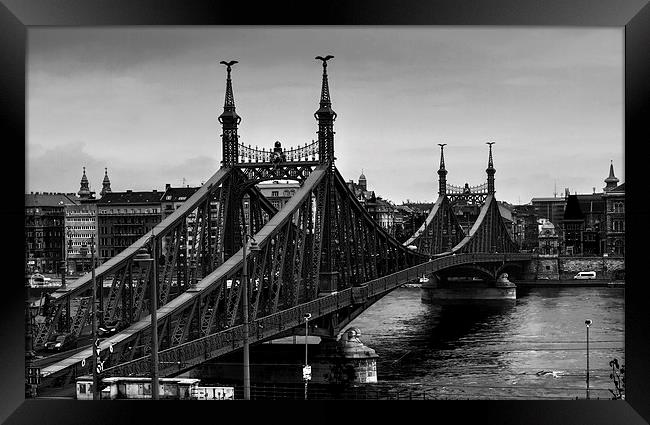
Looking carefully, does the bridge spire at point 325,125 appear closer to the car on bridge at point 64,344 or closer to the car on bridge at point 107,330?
the car on bridge at point 107,330

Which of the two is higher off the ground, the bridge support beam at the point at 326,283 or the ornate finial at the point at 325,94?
the ornate finial at the point at 325,94

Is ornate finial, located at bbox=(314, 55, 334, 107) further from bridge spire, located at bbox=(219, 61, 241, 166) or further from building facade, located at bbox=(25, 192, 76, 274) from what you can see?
building facade, located at bbox=(25, 192, 76, 274)

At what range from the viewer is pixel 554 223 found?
4194cm

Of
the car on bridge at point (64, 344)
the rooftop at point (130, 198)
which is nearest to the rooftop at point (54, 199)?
the rooftop at point (130, 198)

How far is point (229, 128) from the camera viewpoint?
22.3 m

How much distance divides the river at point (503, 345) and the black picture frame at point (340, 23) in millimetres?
11496

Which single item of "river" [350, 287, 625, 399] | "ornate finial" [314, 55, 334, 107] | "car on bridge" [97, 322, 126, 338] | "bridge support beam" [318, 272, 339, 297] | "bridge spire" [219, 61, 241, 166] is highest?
"ornate finial" [314, 55, 334, 107]

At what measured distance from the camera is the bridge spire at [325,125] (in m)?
23.4

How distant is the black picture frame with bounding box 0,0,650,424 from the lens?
34.3 ft

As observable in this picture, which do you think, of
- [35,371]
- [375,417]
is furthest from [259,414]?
[35,371]

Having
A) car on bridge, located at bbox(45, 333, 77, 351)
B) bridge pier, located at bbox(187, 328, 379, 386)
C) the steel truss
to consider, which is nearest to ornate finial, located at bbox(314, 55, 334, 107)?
the steel truss

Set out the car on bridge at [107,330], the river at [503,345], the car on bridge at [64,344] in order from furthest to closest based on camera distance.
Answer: the river at [503,345] < the car on bridge at [107,330] < the car on bridge at [64,344]

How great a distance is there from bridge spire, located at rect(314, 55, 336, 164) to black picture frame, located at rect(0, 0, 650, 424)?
40.8ft

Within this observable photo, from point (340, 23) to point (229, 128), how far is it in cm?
1194
